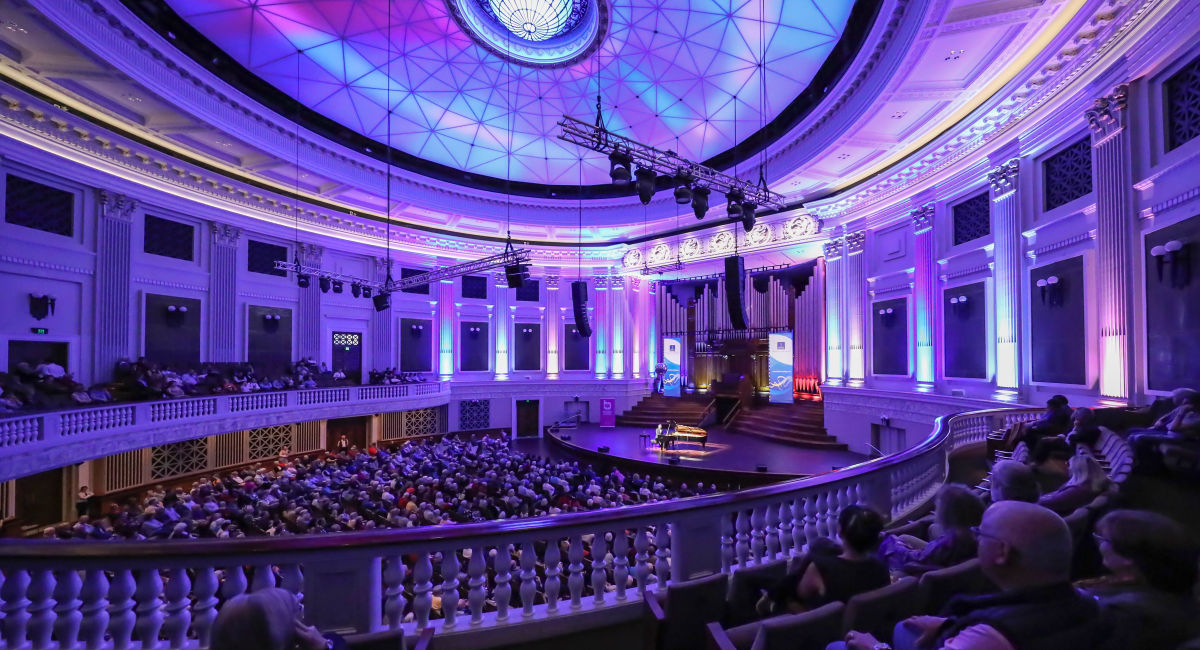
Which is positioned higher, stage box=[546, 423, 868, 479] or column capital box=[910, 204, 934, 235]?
column capital box=[910, 204, 934, 235]

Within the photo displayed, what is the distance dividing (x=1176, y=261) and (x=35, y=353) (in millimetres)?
17269

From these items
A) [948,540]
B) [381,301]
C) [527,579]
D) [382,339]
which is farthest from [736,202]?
[382,339]

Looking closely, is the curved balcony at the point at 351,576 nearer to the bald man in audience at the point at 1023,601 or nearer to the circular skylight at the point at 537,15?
the bald man in audience at the point at 1023,601

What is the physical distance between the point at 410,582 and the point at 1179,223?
364 inches

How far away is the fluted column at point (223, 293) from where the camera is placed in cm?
1217

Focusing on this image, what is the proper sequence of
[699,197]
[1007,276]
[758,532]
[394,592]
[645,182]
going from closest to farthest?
[394,592] → [758,532] → [645,182] → [699,197] → [1007,276]

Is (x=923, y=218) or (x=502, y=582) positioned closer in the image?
(x=502, y=582)

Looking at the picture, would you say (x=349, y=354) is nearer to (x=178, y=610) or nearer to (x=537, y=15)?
(x=537, y=15)

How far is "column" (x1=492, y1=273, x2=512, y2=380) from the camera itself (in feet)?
59.5

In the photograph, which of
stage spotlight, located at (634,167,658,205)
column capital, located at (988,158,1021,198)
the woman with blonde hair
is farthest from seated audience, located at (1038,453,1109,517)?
column capital, located at (988,158,1021,198)

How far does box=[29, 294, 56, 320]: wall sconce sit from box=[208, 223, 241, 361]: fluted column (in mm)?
3029

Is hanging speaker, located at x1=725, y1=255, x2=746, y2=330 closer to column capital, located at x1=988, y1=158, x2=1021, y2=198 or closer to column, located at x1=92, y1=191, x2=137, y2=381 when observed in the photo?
column capital, located at x1=988, y1=158, x2=1021, y2=198

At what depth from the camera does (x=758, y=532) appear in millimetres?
2934

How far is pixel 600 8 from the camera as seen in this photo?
9.41 metres
